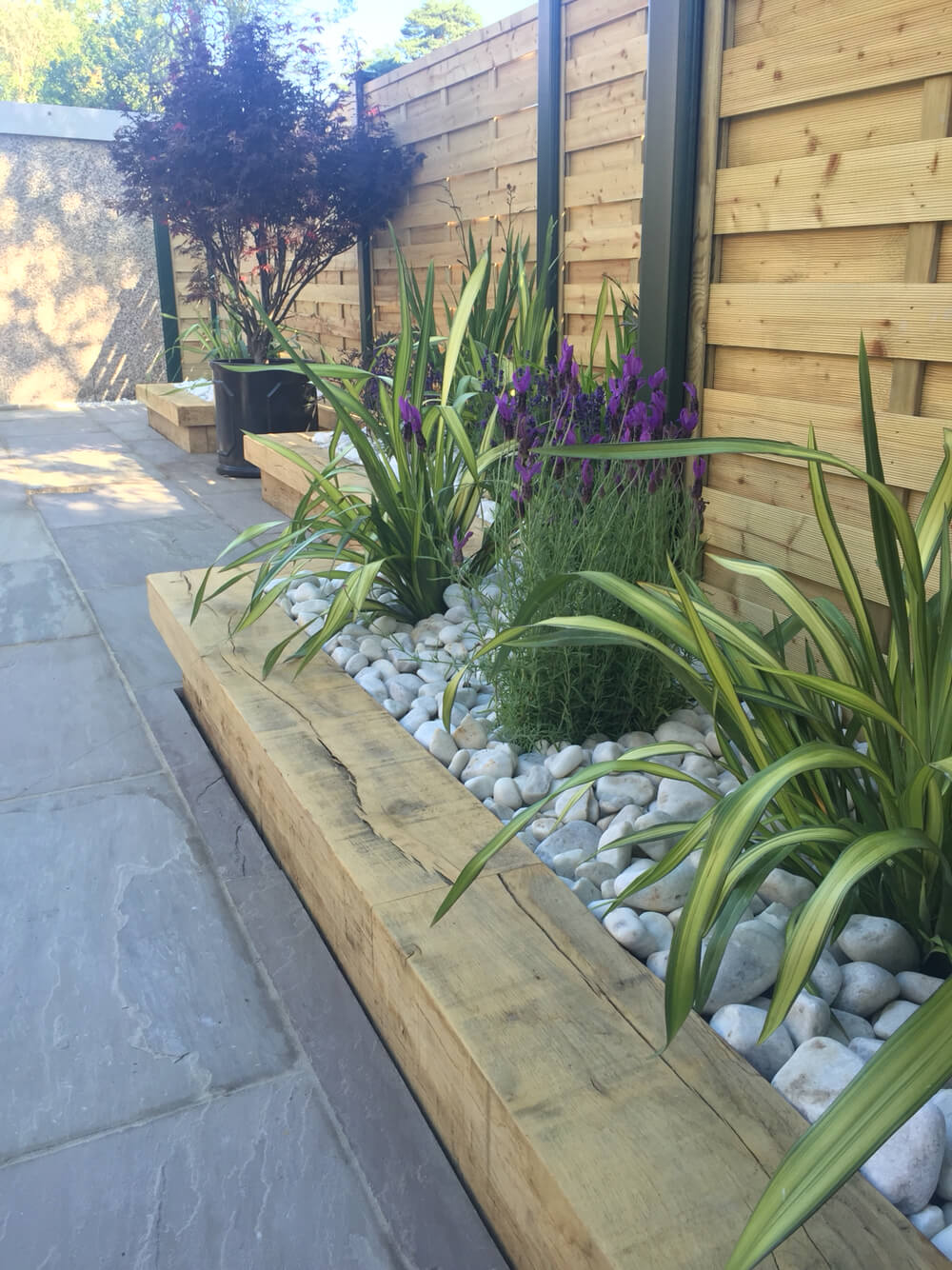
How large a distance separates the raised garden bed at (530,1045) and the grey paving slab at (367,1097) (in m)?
0.03

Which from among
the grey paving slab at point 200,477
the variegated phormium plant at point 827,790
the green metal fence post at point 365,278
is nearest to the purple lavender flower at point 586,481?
the variegated phormium plant at point 827,790

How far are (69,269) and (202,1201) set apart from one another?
814cm

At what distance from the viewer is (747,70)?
1978mm

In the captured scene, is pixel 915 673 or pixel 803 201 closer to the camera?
pixel 915 673

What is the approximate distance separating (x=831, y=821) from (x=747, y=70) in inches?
60.3

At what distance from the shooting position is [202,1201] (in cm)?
109

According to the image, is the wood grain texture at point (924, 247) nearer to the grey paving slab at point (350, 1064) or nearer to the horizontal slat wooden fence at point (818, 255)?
the horizontal slat wooden fence at point (818, 255)

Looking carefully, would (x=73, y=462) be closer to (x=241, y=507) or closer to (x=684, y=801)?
(x=241, y=507)

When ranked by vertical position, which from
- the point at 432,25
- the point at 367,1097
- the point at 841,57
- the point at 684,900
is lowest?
the point at 367,1097

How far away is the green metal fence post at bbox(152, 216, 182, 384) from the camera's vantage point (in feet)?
26.5

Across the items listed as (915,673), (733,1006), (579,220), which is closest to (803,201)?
(915,673)

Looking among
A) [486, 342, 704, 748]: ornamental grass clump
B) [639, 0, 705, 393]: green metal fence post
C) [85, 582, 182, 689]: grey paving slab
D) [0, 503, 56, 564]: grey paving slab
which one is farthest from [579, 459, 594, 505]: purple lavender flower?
[0, 503, 56, 564]: grey paving slab

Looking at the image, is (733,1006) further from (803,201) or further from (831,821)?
(803,201)

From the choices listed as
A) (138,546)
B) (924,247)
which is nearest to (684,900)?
(924,247)
